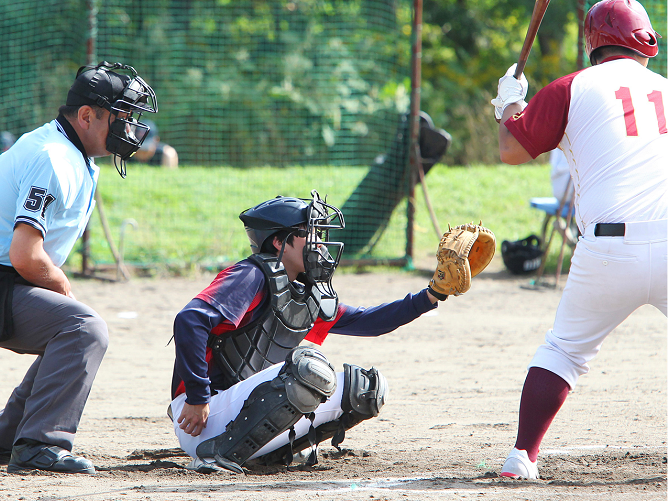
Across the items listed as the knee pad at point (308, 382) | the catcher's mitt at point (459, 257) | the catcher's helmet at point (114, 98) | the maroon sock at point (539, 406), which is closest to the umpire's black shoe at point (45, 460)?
the knee pad at point (308, 382)

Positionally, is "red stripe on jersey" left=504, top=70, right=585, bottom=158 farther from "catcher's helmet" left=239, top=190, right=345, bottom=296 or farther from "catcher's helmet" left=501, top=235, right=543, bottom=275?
"catcher's helmet" left=501, top=235, right=543, bottom=275

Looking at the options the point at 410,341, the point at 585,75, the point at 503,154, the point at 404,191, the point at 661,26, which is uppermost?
the point at 661,26

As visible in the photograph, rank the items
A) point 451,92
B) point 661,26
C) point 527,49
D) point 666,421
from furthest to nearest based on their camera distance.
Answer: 1. point 451,92
2. point 661,26
3. point 666,421
4. point 527,49

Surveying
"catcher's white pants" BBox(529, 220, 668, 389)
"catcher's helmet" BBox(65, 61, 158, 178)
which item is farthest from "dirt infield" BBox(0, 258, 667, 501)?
"catcher's helmet" BBox(65, 61, 158, 178)

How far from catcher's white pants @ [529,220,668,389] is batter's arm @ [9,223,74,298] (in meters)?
2.16

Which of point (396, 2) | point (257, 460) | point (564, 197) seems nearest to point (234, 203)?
point (396, 2)

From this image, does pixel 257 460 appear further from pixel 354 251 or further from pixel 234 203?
pixel 234 203

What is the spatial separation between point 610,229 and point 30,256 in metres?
2.41

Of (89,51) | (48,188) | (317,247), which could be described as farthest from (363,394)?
(89,51)

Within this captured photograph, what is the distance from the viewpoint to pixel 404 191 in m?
9.92

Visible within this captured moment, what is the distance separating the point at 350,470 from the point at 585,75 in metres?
1.98

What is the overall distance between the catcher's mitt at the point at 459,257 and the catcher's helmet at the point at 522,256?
18.8 ft

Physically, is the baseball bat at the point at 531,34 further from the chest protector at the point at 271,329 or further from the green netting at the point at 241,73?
the green netting at the point at 241,73

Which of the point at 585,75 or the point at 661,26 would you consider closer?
the point at 585,75
